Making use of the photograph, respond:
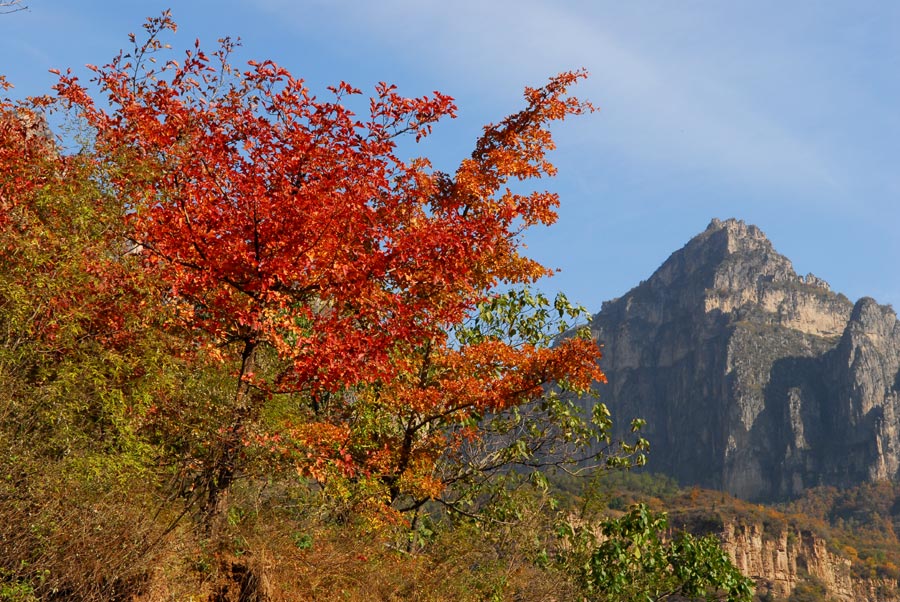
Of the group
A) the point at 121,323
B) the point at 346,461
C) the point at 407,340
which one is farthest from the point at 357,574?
the point at 121,323

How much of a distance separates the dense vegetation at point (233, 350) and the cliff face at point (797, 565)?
327 feet

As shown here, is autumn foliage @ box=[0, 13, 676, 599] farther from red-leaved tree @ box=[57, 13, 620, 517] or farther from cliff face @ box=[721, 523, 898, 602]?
cliff face @ box=[721, 523, 898, 602]

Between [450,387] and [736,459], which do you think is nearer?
[450,387]

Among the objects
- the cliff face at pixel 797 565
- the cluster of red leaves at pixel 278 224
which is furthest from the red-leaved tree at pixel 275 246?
the cliff face at pixel 797 565

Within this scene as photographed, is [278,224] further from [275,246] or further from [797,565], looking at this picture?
[797,565]

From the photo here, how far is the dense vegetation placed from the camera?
21.9ft

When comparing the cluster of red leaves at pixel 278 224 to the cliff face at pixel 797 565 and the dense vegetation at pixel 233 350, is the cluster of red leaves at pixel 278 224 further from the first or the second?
the cliff face at pixel 797 565

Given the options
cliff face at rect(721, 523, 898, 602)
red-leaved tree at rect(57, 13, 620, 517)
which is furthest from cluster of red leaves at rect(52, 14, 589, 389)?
cliff face at rect(721, 523, 898, 602)

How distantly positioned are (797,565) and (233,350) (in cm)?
12095

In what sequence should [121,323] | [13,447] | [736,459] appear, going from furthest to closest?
[736,459] → [121,323] → [13,447]

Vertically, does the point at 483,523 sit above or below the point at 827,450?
below

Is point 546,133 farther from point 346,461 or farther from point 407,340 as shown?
point 346,461

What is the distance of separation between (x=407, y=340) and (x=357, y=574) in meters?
2.73

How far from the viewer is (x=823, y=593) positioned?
334 ft
